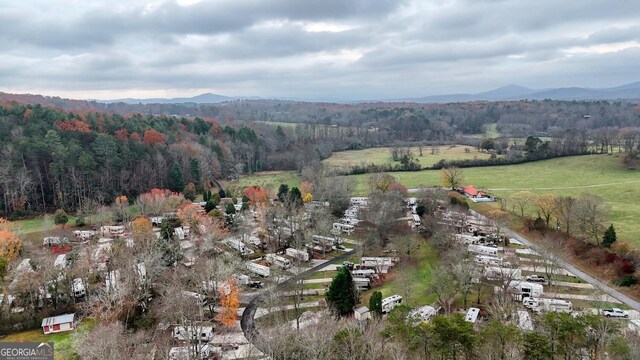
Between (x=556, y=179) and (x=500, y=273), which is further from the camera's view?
(x=556, y=179)

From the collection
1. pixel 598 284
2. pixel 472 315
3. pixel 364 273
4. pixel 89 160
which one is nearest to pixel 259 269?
pixel 364 273

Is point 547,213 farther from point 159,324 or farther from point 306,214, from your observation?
point 159,324

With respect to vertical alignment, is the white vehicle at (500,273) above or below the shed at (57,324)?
above

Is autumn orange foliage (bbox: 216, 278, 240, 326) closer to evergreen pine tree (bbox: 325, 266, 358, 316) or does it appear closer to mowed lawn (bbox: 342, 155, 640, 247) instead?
evergreen pine tree (bbox: 325, 266, 358, 316)

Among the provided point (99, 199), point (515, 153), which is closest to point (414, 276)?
point (99, 199)

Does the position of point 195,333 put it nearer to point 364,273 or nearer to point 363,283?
point 363,283

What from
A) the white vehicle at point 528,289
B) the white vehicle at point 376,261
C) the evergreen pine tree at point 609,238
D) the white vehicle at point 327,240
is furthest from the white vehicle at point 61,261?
the evergreen pine tree at point 609,238

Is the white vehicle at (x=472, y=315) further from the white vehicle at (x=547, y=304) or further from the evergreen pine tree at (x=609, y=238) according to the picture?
the evergreen pine tree at (x=609, y=238)

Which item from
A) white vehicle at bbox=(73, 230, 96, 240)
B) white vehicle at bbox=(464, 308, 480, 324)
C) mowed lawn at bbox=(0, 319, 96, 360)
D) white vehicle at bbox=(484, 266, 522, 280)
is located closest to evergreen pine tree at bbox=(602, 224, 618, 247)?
white vehicle at bbox=(484, 266, 522, 280)
